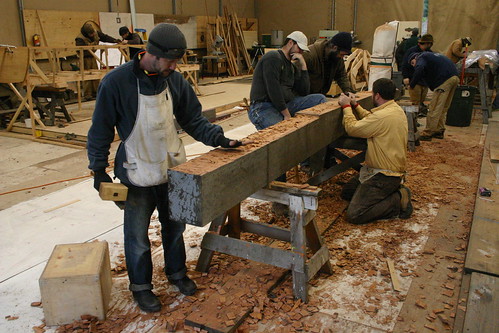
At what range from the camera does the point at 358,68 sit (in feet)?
37.1

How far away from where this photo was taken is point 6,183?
19.1 feet

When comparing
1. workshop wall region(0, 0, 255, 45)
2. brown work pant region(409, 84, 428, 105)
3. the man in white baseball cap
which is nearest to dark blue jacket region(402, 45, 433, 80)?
brown work pant region(409, 84, 428, 105)

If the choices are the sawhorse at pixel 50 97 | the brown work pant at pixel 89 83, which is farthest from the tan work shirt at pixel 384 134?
the brown work pant at pixel 89 83

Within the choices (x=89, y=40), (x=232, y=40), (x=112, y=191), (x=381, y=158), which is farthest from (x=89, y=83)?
(x=112, y=191)

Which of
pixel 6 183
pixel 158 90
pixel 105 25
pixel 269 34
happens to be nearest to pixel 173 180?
pixel 158 90

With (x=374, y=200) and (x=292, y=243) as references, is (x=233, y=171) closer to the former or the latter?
(x=292, y=243)

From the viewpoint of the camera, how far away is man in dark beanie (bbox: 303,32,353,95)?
5164mm

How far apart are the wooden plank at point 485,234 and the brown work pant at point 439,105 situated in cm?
222

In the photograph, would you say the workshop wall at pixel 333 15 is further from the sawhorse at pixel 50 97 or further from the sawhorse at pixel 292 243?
the sawhorse at pixel 292 243

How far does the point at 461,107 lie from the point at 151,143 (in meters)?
7.99

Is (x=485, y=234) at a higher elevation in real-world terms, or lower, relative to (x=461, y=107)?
lower

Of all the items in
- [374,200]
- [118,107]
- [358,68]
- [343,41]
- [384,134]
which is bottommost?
[374,200]

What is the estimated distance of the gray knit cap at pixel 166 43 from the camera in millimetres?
2646

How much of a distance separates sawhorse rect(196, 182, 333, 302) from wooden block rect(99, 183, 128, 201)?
0.90 meters
